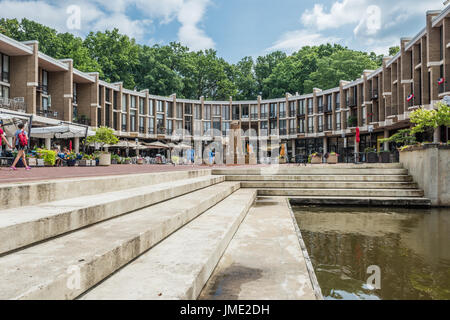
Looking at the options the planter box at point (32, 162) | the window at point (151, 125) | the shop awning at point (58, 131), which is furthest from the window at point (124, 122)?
the planter box at point (32, 162)

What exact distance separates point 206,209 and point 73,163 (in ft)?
42.5

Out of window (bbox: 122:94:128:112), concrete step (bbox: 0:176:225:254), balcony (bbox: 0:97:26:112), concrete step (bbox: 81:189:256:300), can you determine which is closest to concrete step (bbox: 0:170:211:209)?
concrete step (bbox: 0:176:225:254)

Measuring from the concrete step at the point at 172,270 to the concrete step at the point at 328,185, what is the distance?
6.04 metres

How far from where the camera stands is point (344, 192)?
29.3 feet

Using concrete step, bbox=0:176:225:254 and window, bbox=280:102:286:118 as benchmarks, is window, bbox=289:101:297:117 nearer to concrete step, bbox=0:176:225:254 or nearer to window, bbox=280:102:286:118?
window, bbox=280:102:286:118

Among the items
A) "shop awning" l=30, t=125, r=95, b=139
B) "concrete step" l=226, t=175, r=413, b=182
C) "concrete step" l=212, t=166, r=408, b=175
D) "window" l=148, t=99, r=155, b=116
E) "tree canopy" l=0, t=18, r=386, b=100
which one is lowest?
"concrete step" l=226, t=175, r=413, b=182

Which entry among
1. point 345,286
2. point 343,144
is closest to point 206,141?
point 343,144

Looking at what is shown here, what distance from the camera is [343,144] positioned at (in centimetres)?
4200

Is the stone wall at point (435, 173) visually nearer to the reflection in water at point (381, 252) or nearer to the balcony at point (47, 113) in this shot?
the reflection in water at point (381, 252)

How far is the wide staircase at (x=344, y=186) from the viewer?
848 cm

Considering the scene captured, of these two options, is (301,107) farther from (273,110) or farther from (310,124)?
(273,110)

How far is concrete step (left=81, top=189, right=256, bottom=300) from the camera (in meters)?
1.81

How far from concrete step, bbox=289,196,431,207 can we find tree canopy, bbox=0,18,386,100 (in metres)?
43.6
